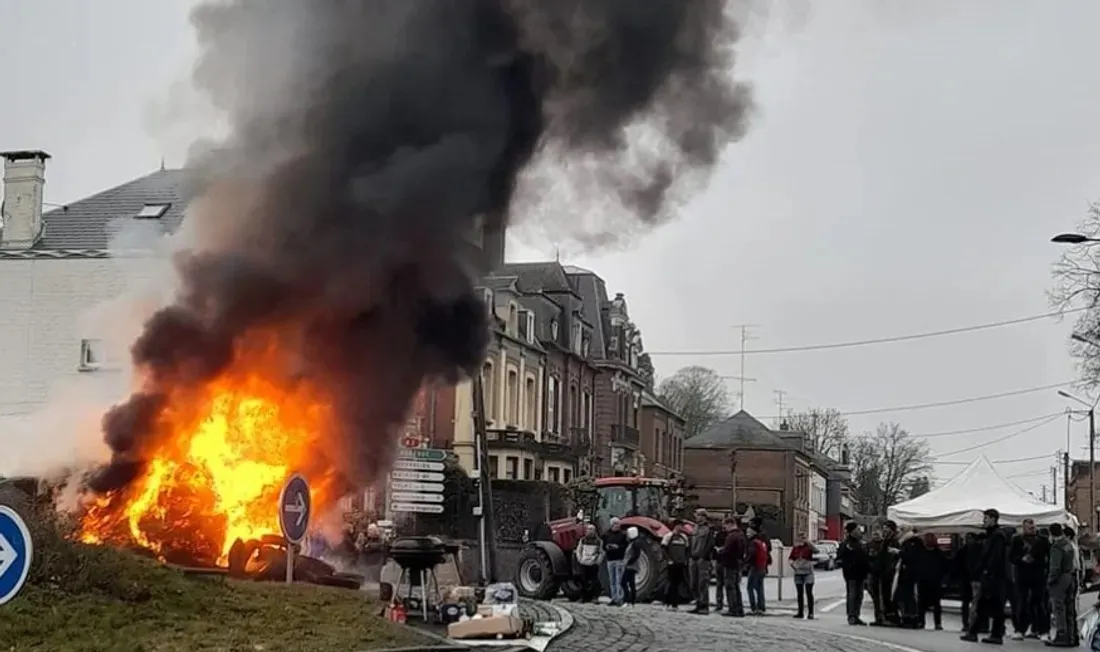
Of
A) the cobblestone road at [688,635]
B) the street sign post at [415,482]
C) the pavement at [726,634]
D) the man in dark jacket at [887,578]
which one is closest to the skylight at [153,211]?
the street sign post at [415,482]

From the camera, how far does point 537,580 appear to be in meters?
25.2

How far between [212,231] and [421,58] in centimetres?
382

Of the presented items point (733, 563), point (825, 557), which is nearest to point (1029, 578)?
point (733, 563)

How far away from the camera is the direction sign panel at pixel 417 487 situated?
20734mm

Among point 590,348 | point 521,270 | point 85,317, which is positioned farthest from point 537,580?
point 590,348

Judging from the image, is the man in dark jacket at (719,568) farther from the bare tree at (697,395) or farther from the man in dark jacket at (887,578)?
the bare tree at (697,395)

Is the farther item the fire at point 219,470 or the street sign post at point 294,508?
the fire at point 219,470

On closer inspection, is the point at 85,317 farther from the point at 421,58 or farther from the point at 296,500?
the point at 296,500

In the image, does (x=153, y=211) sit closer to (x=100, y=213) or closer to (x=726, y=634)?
(x=100, y=213)

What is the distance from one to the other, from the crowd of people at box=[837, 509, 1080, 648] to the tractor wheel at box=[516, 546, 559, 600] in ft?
20.2

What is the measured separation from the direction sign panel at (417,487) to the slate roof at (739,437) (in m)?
63.7

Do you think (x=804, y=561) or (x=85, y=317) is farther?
(x=85, y=317)

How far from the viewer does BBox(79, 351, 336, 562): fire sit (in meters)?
16.2

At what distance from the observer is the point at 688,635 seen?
17.1 metres
